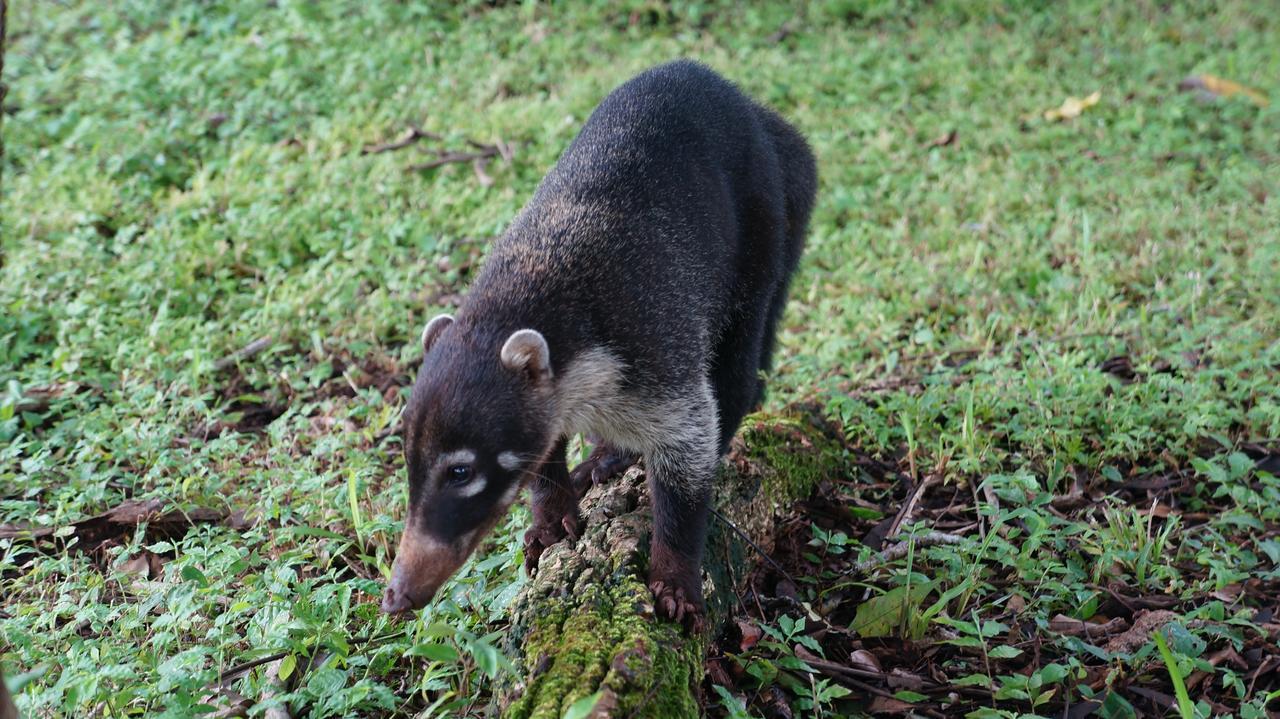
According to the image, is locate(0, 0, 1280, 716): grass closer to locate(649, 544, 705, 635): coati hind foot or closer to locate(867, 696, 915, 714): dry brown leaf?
locate(867, 696, 915, 714): dry brown leaf

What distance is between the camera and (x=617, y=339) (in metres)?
3.61

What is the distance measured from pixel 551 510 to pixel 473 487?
61 centimetres

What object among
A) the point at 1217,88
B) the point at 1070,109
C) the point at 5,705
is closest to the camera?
the point at 5,705

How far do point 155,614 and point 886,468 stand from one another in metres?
3.02

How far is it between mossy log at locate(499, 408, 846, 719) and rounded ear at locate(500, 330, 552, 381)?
638 mm

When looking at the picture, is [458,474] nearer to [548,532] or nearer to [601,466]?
[548,532]

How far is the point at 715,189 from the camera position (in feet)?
13.7

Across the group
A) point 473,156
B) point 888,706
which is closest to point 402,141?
point 473,156

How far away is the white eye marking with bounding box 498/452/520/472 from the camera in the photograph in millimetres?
3223

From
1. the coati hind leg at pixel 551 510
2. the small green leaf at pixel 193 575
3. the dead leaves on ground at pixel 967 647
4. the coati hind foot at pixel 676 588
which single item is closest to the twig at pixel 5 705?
the small green leaf at pixel 193 575

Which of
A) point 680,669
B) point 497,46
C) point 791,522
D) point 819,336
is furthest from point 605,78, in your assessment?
point 680,669

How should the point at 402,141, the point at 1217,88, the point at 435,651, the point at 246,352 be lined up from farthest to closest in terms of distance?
the point at 1217,88, the point at 402,141, the point at 246,352, the point at 435,651

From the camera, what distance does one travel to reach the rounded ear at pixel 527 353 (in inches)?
127

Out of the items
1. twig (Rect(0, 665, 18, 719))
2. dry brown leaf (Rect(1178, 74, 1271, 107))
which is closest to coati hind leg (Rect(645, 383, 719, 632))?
twig (Rect(0, 665, 18, 719))
